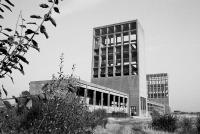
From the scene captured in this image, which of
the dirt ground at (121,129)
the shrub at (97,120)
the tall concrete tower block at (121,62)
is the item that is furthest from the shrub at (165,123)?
the tall concrete tower block at (121,62)

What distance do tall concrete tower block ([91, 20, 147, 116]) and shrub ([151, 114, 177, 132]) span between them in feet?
142

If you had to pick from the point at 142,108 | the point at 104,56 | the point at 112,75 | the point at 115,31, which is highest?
the point at 115,31

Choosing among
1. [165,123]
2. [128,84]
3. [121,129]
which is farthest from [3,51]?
[128,84]

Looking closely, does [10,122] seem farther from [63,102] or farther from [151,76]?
[151,76]

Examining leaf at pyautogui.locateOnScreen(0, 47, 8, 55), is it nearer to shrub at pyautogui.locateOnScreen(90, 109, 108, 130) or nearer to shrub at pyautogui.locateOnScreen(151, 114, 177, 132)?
shrub at pyautogui.locateOnScreen(90, 109, 108, 130)

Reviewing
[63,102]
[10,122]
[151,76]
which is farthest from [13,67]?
[151,76]

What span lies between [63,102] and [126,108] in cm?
5226

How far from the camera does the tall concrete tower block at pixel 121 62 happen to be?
200ft

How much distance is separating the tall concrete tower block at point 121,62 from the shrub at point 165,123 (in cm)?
4339

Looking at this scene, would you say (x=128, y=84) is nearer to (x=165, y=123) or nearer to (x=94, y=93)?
(x=94, y=93)

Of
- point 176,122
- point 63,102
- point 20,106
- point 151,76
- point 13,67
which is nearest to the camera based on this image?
point 13,67

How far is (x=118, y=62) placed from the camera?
66.2m

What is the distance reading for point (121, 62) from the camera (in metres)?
63.7

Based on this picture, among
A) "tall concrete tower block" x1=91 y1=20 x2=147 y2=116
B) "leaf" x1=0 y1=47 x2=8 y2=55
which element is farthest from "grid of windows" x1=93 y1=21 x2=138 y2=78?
"leaf" x1=0 y1=47 x2=8 y2=55
